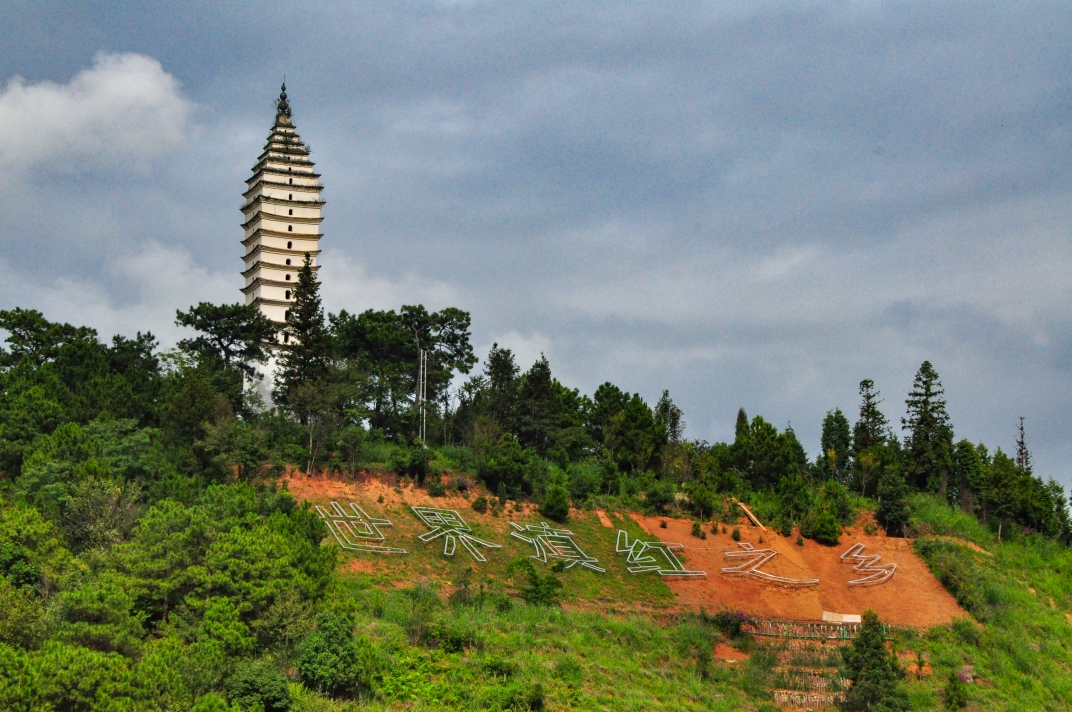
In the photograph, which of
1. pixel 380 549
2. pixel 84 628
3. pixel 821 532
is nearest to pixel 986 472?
pixel 821 532

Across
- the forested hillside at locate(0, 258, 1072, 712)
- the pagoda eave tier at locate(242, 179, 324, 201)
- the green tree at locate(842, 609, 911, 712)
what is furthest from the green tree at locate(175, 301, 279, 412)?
the green tree at locate(842, 609, 911, 712)

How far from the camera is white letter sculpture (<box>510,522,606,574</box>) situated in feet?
124

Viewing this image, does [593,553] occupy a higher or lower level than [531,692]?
higher

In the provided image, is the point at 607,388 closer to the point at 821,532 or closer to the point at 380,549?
the point at 821,532

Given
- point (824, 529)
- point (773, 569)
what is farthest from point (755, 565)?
point (824, 529)

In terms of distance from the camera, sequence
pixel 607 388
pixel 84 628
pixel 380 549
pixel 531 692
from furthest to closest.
→ pixel 607 388 → pixel 380 549 → pixel 531 692 → pixel 84 628

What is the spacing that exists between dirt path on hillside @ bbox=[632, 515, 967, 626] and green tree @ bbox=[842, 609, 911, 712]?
6759mm

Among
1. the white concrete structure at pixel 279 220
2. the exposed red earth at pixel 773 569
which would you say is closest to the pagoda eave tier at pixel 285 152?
the white concrete structure at pixel 279 220

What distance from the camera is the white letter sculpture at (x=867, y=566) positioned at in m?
39.2

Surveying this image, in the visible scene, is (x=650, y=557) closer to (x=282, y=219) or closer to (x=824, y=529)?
(x=824, y=529)

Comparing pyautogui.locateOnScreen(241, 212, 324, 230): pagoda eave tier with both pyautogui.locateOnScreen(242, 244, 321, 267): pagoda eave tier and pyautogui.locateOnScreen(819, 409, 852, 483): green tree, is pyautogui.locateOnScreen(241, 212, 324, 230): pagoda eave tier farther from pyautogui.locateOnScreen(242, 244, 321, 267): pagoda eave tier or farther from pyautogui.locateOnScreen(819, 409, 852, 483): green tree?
pyautogui.locateOnScreen(819, 409, 852, 483): green tree

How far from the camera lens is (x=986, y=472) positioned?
4697cm

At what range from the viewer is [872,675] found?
28688 mm

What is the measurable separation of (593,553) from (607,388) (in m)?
17.0
